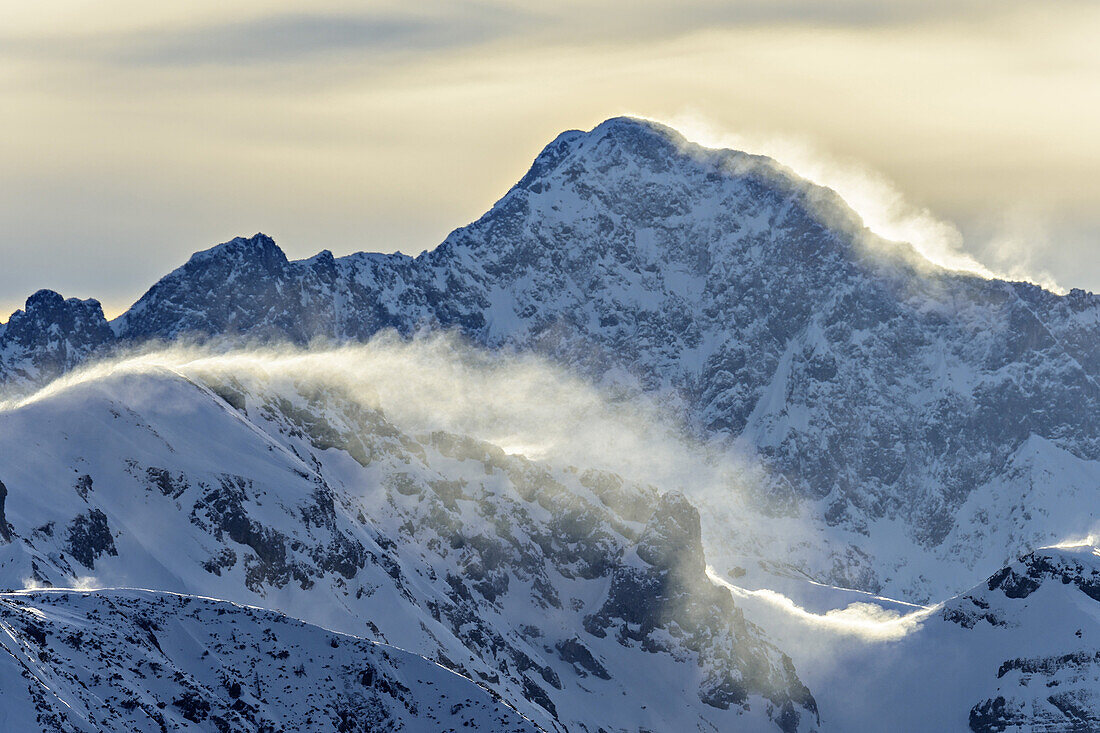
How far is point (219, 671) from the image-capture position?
13288 cm

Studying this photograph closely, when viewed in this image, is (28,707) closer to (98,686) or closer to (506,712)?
(98,686)

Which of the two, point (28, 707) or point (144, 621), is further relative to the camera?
point (144, 621)

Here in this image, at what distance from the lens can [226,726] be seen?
126438mm

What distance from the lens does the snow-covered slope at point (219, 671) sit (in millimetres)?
121875

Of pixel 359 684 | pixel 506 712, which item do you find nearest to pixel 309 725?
pixel 359 684

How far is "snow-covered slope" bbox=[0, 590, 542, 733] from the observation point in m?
122

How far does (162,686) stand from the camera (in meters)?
127

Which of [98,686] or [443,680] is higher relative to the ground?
[98,686]

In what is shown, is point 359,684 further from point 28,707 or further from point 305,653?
point 28,707

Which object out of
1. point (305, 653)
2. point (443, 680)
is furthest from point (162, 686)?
point (443, 680)

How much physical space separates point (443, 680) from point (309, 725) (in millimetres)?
12063

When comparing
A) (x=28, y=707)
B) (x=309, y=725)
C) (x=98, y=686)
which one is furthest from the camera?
(x=309, y=725)

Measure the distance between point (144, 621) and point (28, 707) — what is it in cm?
2563

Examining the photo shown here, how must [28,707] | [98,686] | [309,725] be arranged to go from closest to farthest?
[28,707]
[98,686]
[309,725]
